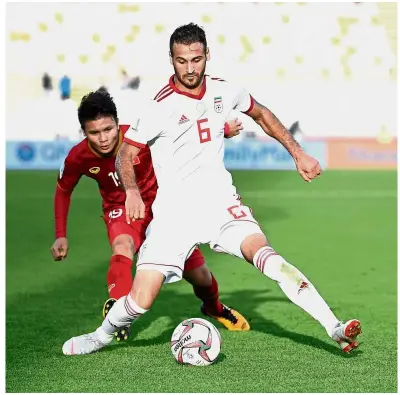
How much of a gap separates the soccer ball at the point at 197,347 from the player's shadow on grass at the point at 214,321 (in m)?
0.67

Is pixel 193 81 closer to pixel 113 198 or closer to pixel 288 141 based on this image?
pixel 288 141

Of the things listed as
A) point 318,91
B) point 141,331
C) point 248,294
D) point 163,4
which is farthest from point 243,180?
point 141,331

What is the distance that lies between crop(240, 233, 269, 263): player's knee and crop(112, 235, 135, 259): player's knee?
3.95 ft

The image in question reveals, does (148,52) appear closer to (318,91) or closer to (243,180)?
(318,91)

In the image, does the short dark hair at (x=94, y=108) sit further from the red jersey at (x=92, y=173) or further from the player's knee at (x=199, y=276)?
the player's knee at (x=199, y=276)

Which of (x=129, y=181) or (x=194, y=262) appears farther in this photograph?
(x=194, y=262)

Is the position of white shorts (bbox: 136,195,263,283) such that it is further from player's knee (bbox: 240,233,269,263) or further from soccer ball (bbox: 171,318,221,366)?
soccer ball (bbox: 171,318,221,366)

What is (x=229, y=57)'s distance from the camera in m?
28.8

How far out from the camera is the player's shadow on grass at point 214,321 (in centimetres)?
669

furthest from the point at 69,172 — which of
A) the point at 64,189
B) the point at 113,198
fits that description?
the point at 113,198

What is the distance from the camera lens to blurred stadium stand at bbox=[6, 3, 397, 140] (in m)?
27.9

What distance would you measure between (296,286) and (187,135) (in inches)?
44.0

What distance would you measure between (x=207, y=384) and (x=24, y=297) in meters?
4.01

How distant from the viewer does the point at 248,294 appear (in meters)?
9.21
